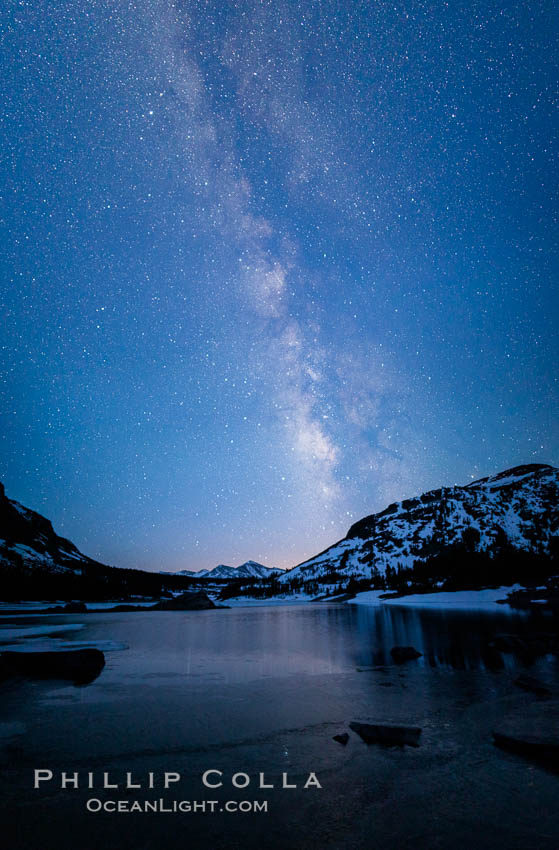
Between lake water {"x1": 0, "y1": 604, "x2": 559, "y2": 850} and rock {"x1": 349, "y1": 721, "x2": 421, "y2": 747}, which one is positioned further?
rock {"x1": 349, "y1": 721, "x2": 421, "y2": 747}

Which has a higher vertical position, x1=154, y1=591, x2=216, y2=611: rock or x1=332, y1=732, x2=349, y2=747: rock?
x1=332, y1=732, x2=349, y2=747: rock

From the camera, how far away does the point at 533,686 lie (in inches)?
685

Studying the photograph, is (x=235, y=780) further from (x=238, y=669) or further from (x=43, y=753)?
(x=238, y=669)

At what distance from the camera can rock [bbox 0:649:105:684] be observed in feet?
72.0

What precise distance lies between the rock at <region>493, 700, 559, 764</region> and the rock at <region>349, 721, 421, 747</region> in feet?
7.48

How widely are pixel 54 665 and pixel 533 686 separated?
25.0m

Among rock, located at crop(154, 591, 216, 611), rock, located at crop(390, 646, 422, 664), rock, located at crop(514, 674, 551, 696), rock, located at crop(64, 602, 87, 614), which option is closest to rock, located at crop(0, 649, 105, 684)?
rock, located at crop(390, 646, 422, 664)

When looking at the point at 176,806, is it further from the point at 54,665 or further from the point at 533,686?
the point at 54,665

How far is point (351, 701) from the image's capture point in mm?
16594

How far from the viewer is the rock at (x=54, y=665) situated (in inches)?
864

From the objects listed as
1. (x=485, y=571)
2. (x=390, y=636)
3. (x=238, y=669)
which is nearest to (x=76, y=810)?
(x=238, y=669)

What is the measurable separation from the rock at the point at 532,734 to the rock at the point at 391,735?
7.48ft

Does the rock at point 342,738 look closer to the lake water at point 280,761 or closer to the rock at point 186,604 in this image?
the lake water at point 280,761

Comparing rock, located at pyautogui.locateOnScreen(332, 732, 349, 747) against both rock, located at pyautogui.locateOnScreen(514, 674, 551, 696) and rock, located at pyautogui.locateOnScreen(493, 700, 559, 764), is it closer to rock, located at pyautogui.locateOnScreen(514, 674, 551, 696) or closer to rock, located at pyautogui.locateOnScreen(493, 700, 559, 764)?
rock, located at pyautogui.locateOnScreen(493, 700, 559, 764)
